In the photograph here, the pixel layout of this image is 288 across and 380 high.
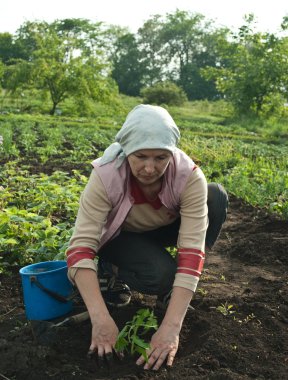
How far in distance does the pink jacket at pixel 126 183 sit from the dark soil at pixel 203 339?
2.00 ft

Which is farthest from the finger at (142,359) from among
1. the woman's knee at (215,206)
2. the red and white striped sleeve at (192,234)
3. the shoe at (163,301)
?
the woman's knee at (215,206)

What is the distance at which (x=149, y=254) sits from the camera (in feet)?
Answer: 8.67

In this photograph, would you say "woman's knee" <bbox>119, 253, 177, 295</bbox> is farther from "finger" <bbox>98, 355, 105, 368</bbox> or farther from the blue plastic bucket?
"finger" <bbox>98, 355, 105, 368</bbox>

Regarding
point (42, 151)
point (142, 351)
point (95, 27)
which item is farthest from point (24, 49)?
point (142, 351)

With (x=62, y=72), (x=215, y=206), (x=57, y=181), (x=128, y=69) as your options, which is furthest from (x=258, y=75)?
(x=128, y=69)

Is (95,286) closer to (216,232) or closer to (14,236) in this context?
(216,232)

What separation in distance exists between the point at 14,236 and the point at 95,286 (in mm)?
1478

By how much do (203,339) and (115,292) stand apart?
2.05ft

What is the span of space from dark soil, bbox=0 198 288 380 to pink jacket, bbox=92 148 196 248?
0.61 meters

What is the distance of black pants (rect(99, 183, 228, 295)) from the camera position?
2619 millimetres

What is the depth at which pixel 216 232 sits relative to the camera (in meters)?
2.95

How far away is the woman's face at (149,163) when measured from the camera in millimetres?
2205

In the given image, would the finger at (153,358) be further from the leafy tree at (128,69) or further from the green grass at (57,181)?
the leafy tree at (128,69)

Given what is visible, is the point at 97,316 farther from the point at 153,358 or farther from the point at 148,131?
the point at 148,131
